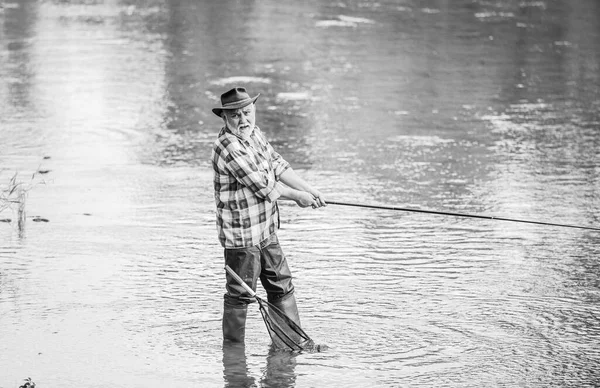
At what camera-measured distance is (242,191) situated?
723 centimetres

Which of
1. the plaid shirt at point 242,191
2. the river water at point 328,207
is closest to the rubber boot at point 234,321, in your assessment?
the river water at point 328,207

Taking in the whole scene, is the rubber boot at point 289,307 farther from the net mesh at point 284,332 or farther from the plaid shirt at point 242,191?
the plaid shirt at point 242,191

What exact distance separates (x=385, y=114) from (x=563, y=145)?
8.17ft

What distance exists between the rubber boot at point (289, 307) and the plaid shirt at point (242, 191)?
1.37 ft

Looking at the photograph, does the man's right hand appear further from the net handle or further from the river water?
the river water

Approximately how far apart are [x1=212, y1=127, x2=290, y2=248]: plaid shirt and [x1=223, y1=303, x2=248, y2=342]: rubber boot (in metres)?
0.38

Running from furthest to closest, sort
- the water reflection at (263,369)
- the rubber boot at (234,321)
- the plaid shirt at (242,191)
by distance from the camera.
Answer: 1. the rubber boot at (234,321)
2. the plaid shirt at (242,191)
3. the water reflection at (263,369)

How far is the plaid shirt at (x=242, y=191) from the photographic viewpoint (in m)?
7.14

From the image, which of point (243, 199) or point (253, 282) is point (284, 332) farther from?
point (243, 199)

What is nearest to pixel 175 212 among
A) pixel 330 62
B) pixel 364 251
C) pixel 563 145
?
pixel 364 251

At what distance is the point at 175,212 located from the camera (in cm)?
1081

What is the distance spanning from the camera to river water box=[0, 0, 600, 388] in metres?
7.30

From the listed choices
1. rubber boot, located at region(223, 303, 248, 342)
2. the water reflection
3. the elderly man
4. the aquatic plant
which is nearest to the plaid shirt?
the elderly man

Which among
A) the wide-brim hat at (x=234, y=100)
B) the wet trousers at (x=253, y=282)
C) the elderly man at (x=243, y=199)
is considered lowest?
the wet trousers at (x=253, y=282)
